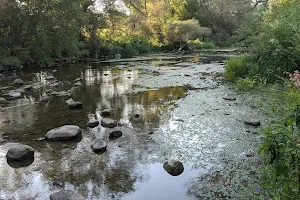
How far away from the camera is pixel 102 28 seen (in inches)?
1039

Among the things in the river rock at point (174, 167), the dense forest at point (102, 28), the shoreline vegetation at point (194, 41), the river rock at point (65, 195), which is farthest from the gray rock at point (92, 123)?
the dense forest at point (102, 28)

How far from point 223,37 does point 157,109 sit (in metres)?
35.1

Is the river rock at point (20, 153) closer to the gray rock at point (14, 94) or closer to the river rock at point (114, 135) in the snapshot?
the river rock at point (114, 135)

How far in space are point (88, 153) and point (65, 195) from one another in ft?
4.44

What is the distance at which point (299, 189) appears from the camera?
2.25 metres

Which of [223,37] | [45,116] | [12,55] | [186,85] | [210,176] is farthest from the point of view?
[223,37]

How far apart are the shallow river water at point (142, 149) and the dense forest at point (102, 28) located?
23.7ft

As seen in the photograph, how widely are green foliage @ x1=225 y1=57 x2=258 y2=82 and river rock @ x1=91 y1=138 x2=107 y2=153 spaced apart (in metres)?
5.88

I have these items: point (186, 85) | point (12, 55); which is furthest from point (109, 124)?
point (12, 55)

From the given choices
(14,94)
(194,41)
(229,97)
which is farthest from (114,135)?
(194,41)

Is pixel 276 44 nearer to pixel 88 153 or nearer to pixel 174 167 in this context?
pixel 174 167

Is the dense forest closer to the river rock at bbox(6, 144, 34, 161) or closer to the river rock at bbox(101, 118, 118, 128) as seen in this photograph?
the river rock at bbox(101, 118, 118, 128)

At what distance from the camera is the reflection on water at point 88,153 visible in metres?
3.53

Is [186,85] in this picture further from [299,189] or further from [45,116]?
[299,189]
